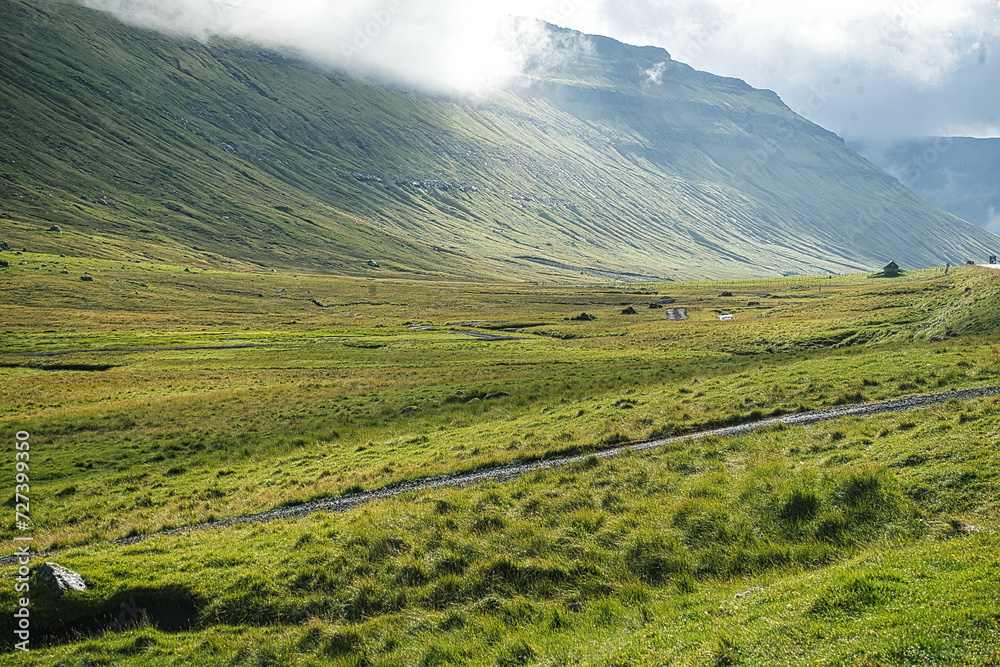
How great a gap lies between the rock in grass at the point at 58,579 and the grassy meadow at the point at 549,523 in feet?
0.87

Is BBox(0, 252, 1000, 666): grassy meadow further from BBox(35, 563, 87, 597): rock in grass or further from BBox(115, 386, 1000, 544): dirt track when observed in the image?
BBox(115, 386, 1000, 544): dirt track

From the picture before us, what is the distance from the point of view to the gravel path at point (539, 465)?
22.7 metres

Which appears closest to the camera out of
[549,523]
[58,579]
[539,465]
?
[58,579]

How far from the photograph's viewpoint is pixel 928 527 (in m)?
12.6

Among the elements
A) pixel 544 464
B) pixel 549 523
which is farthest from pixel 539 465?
pixel 549 523

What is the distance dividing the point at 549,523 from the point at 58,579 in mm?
12872

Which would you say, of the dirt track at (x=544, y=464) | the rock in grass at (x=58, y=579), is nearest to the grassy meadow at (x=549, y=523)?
the rock in grass at (x=58, y=579)

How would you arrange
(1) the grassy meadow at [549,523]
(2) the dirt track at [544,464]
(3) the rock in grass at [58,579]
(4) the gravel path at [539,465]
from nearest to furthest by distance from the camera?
(1) the grassy meadow at [549,523]
(3) the rock in grass at [58,579]
(4) the gravel path at [539,465]
(2) the dirt track at [544,464]

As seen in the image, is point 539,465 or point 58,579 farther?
point 539,465

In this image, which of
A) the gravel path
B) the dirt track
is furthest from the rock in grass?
the dirt track

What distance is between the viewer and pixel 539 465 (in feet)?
83.0

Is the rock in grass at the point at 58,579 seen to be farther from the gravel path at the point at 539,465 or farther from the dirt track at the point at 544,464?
the dirt track at the point at 544,464

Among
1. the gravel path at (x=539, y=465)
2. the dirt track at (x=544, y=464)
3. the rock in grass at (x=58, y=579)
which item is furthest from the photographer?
the dirt track at (x=544, y=464)

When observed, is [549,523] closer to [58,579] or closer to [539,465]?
[539,465]
